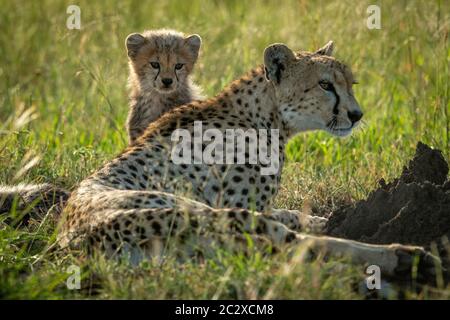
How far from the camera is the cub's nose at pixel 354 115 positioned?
551 centimetres

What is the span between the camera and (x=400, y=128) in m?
7.34

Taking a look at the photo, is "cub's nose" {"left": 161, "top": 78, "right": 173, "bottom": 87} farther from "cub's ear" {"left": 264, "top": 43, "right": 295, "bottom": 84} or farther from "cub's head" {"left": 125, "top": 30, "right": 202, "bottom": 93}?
"cub's ear" {"left": 264, "top": 43, "right": 295, "bottom": 84}

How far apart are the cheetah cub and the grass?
22 centimetres

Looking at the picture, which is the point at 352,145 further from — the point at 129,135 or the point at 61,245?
the point at 61,245

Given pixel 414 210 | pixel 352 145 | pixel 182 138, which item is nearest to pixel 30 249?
pixel 182 138

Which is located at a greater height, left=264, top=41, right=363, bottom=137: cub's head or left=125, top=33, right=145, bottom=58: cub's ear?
left=125, top=33, right=145, bottom=58: cub's ear

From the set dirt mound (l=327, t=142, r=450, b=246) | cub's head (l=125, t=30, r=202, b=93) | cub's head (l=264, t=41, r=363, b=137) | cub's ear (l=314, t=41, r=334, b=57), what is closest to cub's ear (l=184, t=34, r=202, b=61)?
cub's head (l=125, t=30, r=202, b=93)

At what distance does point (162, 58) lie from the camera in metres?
7.04

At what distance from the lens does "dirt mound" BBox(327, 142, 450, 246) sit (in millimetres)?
4738

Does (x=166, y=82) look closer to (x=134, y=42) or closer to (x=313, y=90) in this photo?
(x=134, y=42)

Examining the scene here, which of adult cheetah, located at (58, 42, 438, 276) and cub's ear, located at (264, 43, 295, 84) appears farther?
cub's ear, located at (264, 43, 295, 84)

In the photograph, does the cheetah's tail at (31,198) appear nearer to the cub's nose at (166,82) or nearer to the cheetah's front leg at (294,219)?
the cheetah's front leg at (294,219)

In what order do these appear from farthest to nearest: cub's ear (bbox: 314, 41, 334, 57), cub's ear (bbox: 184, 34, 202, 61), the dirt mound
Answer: cub's ear (bbox: 184, 34, 202, 61)
cub's ear (bbox: 314, 41, 334, 57)
the dirt mound

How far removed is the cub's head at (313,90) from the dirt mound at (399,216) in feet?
1.69
